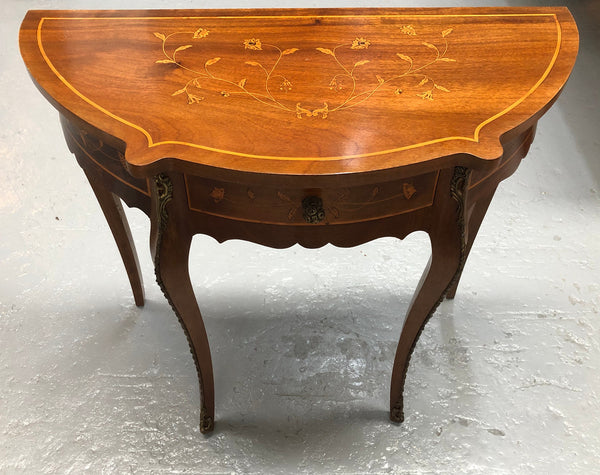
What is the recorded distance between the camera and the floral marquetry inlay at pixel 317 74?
996 millimetres

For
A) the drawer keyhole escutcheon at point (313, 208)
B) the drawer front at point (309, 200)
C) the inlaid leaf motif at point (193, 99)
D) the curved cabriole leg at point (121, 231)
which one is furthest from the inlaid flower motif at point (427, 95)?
the curved cabriole leg at point (121, 231)

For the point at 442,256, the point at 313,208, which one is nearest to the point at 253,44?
the point at 313,208

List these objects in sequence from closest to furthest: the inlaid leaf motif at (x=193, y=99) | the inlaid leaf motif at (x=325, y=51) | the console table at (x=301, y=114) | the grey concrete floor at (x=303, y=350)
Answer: the console table at (x=301, y=114) < the inlaid leaf motif at (x=193, y=99) < the inlaid leaf motif at (x=325, y=51) < the grey concrete floor at (x=303, y=350)

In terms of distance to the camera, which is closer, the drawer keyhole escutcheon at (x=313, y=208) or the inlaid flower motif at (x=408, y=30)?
the drawer keyhole escutcheon at (x=313, y=208)

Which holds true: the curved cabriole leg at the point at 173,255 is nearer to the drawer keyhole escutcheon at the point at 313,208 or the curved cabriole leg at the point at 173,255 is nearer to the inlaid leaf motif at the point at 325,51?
the drawer keyhole escutcheon at the point at 313,208

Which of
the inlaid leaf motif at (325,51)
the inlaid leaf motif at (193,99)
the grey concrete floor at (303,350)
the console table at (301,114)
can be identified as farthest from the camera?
the grey concrete floor at (303,350)

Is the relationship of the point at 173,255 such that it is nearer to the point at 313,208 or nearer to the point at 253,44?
the point at 313,208

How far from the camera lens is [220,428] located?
53.8 inches

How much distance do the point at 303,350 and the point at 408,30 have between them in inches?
31.5

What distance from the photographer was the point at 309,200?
3.00ft

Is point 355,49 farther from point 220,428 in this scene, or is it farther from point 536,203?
point 536,203

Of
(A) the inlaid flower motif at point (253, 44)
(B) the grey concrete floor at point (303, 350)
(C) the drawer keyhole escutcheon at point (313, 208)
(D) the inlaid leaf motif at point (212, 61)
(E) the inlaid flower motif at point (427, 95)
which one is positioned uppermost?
(A) the inlaid flower motif at point (253, 44)

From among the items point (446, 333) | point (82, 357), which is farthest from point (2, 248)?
point (446, 333)

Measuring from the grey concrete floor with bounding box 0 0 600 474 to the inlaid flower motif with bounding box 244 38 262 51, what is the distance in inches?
28.6
